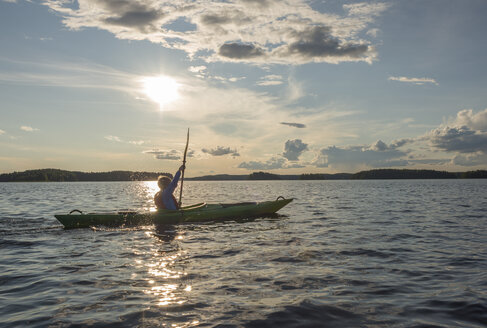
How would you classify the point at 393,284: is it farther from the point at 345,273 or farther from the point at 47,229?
the point at 47,229

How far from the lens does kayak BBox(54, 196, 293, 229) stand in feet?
52.1

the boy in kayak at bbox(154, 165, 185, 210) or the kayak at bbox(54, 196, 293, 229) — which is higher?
the boy in kayak at bbox(154, 165, 185, 210)

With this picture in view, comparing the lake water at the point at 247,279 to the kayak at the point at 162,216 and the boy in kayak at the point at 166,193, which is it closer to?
the kayak at the point at 162,216

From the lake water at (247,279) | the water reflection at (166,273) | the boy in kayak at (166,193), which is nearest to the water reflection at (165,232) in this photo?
the water reflection at (166,273)

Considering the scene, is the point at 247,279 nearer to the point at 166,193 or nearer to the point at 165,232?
the point at 165,232

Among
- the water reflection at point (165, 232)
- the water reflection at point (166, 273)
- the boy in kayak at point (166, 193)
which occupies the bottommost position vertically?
the water reflection at point (165, 232)

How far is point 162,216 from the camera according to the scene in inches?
657

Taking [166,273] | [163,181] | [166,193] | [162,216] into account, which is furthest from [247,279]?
[162,216]

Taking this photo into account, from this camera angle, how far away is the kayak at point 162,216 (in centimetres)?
1589

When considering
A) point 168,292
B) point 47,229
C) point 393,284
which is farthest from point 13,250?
point 393,284

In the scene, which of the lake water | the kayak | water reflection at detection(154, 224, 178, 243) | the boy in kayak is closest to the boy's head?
the boy in kayak

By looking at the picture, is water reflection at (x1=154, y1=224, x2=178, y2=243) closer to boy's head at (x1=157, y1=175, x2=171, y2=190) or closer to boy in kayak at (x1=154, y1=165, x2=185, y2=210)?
boy in kayak at (x1=154, y1=165, x2=185, y2=210)

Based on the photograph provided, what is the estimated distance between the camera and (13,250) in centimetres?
1096

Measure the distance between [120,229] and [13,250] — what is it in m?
5.14
